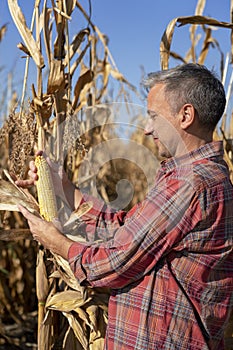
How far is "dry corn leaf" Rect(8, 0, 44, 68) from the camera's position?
2.11 metres

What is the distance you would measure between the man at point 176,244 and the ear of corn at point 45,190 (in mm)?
214

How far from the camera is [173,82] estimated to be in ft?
5.29

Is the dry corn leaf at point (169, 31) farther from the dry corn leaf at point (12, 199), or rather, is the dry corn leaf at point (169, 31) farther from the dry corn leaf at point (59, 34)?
the dry corn leaf at point (12, 199)

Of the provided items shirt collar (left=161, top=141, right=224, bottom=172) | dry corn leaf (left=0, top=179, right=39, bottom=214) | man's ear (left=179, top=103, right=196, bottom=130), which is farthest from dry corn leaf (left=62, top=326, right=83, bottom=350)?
man's ear (left=179, top=103, right=196, bottom=130)

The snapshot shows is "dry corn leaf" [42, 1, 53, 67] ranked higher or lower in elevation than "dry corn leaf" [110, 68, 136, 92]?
lower

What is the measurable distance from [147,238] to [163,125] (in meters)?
0.34

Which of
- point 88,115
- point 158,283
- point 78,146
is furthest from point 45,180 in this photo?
point 88,115

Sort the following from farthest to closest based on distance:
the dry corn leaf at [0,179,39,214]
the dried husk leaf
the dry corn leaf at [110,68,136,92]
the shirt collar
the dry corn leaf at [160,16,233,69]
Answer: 1. the dry corn leaf at [110,68,136,92]
2. the dry corn leaf at [160,16,233,69]
3. the dried husk leaf
4. the dry corn leaf at [0,179,39,214]
5. the shirt collar

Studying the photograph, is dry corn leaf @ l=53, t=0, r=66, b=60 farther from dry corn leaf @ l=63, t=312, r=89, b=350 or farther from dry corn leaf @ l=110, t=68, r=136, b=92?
dry corn leaf @ l=110, t=68, r=136, b=92

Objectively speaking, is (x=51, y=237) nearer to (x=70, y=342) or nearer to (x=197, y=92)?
(x=197, y=92)

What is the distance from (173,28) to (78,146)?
762 millimetres

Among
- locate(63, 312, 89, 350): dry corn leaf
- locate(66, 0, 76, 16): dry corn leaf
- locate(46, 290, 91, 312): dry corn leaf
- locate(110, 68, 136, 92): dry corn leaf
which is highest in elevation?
locate(110, 68, 136, 92): dry corn leaf

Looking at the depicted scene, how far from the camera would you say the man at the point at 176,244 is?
150cm

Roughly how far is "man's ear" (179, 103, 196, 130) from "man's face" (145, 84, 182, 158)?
0.7 inches
